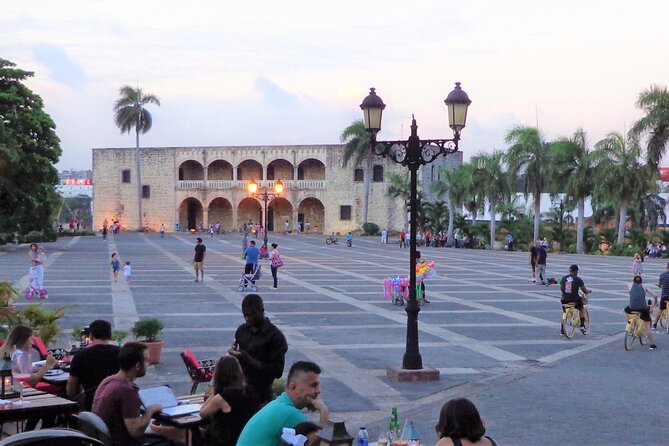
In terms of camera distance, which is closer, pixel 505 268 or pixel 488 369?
pixel 488 369

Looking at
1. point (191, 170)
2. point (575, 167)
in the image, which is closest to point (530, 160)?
point (575, 167)

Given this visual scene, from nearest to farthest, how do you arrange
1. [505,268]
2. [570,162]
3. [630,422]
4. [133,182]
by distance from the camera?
[630,422]
[505,268]
[570,162]
[133,182]

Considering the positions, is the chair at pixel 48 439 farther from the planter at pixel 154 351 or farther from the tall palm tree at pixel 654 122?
the tall palm tree at pixel 654 122

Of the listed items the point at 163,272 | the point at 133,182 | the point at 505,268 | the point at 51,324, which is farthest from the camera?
the point at 133,182

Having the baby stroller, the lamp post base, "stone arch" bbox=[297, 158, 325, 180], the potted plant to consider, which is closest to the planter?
the potted plant

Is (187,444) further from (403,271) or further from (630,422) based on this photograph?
(403,271)

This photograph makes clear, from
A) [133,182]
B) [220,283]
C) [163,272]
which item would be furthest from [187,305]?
[133,182]

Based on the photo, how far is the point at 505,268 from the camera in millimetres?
33656

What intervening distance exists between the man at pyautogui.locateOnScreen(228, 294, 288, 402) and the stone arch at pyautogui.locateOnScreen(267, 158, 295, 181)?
7209cm

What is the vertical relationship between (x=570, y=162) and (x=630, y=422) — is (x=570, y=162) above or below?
above

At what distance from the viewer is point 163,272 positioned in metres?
29.3

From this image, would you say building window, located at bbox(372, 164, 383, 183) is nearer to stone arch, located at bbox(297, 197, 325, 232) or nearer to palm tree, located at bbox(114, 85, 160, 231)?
stone arch, located at bbox(297, 197, 325, 232)

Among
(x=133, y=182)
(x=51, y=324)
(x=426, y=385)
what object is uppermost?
(x=133, y=182)

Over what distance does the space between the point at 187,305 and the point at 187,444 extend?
1306cm
